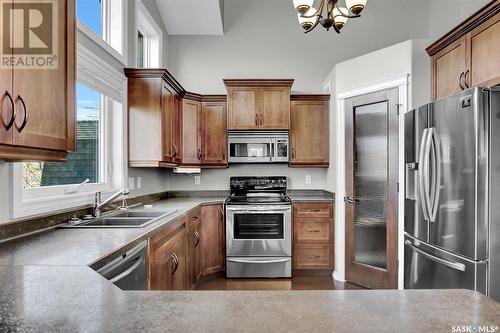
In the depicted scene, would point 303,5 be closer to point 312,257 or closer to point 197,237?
point 197,237

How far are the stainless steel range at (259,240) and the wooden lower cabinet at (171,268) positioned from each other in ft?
3.15

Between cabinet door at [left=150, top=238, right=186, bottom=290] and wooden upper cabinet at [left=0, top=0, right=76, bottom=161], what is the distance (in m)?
0.93

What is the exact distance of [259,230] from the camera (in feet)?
11.5

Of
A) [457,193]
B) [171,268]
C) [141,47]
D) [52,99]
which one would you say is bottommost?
[171,268]

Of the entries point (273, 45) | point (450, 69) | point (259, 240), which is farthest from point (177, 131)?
point (450, 69)

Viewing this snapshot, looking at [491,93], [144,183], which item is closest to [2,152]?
[144,183]

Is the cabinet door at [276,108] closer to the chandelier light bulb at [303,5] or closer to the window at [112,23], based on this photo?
the chandelier light bulb at [303,5]

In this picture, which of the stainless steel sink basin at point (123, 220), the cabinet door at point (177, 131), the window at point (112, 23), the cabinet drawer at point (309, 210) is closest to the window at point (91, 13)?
the window at point (112, 23)

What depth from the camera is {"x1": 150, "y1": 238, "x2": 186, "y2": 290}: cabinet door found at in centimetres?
191

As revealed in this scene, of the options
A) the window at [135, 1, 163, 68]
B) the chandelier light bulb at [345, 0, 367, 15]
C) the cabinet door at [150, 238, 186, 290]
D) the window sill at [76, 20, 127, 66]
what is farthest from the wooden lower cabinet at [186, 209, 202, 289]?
the chandelier light bulb at [345, 0, 367, 15]

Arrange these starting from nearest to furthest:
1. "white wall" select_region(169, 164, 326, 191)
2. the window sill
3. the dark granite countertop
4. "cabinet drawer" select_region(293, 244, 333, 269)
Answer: the dark granite countertop
the window sill
"cabinet drawer" select_region(293, 244, 333, 269)
"white wall" select_region(169, 164, 326, 191)

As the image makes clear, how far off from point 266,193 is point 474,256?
264 centimetres

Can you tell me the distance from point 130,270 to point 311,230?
2.50 metres

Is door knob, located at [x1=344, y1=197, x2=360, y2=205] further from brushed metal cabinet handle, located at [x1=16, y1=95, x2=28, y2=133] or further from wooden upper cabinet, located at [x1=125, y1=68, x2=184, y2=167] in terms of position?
brushed metal cabinet handle, located at [x1=16, y1=95, x2=28, y2=133]
